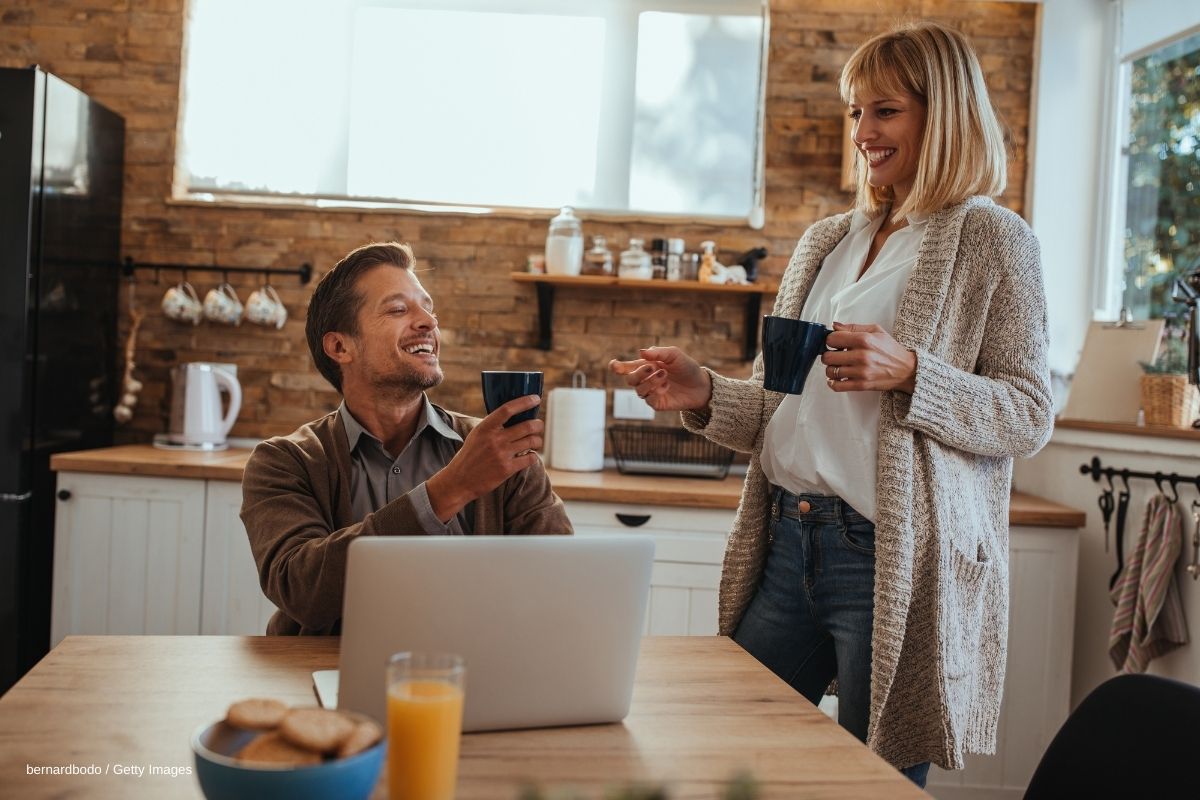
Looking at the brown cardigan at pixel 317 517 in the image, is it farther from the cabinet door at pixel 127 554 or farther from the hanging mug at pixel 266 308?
the hanging mug at pixel 266 308

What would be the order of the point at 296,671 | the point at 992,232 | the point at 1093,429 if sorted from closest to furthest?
the point at 296,671, the point at 992,232, the point at 1093,429

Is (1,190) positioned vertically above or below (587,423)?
above

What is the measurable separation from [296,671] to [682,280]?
7.01ft

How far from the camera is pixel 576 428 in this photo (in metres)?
2.98

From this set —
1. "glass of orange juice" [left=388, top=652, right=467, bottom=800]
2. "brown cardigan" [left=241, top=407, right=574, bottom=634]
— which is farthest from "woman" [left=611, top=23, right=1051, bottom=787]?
"glass of orange juice" [left=388, top=652, right=467, bottom=800]

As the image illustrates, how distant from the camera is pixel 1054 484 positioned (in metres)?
2.87

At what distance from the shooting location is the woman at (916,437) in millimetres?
1443

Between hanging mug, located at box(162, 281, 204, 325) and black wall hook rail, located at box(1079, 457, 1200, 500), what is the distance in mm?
2557

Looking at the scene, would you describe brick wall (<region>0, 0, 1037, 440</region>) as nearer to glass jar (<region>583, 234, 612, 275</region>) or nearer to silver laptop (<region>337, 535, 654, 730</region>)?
glass jar (<region>583, 234, 612, 275</region>)

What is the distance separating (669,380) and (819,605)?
16.2 inches

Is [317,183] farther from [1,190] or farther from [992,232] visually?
[992,232]

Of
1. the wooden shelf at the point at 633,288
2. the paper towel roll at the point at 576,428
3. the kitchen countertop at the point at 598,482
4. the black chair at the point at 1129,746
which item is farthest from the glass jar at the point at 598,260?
the black chair at the point at 1129,746

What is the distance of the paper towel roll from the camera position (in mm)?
2982

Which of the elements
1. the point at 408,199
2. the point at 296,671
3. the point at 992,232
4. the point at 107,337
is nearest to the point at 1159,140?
the point at 992,232
